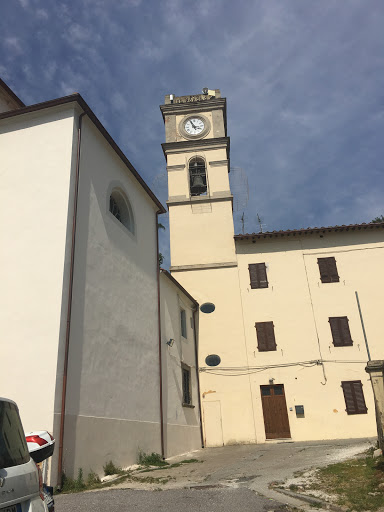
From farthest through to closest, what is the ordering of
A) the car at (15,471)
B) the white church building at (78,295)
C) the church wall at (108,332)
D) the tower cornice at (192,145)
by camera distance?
the tower cornice at (192,145), the church wall at (108,332), the white church building at (78,295), the car at (15,471)

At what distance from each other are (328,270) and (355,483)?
13936mm

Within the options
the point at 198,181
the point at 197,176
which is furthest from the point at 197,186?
the point at 197,176

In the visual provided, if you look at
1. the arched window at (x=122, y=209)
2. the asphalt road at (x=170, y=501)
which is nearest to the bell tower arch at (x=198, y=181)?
the arched window at (x=122, y=209)

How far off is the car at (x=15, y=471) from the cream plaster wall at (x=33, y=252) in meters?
4.79

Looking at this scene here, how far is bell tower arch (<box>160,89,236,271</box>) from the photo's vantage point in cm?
2106

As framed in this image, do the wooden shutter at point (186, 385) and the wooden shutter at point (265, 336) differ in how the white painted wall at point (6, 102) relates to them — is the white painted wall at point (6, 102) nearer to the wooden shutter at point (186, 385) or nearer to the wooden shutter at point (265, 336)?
the wooden shutter at point (186, 385)

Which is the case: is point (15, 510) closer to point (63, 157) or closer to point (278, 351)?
point (63, 157)

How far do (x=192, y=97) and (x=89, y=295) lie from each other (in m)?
18.6

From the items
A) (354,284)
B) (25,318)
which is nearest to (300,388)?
(354,284)

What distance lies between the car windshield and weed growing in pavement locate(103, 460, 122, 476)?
674cm

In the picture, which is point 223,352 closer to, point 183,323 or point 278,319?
point 183,323

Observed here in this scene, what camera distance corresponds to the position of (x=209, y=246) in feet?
69.2

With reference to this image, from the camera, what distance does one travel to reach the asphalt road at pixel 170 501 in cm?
602

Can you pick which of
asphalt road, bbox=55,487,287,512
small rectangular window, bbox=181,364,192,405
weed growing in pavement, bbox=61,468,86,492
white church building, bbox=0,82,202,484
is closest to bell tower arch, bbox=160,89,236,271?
small rectangular window, bbox=181,364,192,405
